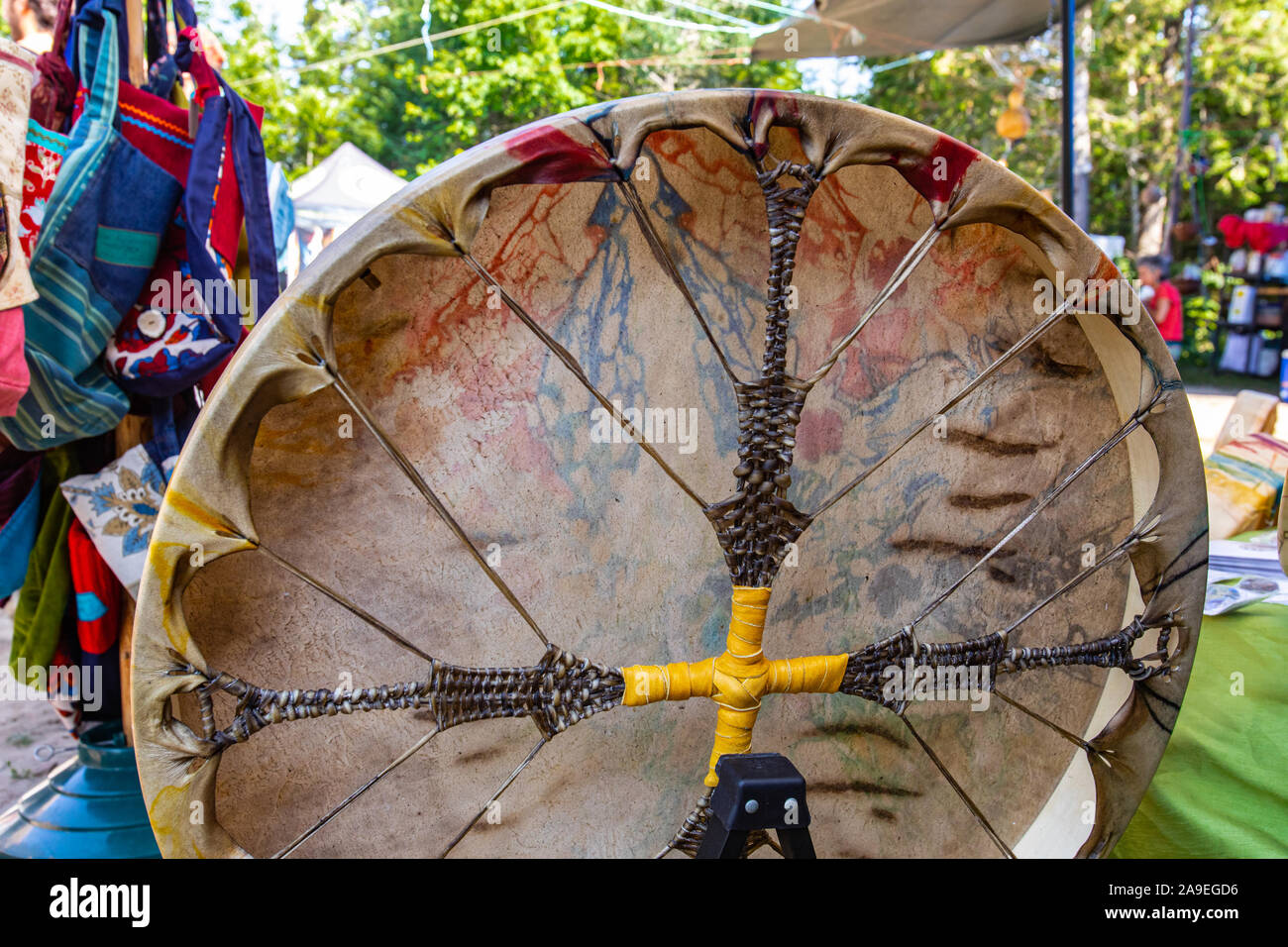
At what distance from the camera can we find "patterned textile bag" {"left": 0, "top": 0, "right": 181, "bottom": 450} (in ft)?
4.43

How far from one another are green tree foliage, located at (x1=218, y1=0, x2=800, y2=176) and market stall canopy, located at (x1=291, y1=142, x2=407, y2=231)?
3765 mm

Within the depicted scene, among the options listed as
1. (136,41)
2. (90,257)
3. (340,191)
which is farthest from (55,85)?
(340,191)

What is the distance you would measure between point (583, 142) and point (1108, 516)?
100cm

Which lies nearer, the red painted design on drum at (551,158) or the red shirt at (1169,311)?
the red painted design on drum at (551,158)

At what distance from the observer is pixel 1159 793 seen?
1703 millimetres

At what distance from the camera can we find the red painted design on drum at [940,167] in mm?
1098

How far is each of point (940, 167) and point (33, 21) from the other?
1710mm

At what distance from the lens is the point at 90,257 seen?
4.65 ft

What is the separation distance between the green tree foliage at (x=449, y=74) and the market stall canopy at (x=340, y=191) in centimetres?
376

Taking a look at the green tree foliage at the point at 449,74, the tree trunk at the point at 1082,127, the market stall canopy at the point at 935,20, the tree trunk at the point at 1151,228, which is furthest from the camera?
the tree trunk at the point at 1151,228

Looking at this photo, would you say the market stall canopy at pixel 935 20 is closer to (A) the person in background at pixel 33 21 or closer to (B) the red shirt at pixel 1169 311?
(B) the red shirt at pixel 1169 311

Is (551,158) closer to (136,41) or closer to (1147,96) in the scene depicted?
(136,41)

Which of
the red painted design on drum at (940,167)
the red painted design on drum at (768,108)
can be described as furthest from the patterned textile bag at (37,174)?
the red painted design on drum at (940,167)

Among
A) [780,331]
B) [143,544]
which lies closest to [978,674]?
[780,331]
